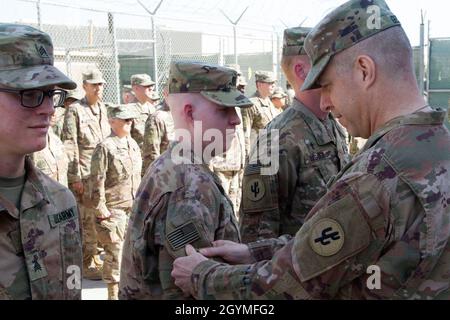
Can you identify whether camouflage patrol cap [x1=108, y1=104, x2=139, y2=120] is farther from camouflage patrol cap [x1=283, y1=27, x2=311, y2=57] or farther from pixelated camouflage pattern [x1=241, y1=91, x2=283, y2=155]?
pixelated camouflage pattern [x1=241, y1=91, x2=283, y2=155]

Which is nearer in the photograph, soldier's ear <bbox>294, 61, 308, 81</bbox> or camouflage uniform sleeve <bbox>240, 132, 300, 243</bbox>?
camouflage uniform sleeve <bbox>240, 132, 300, 243</bbox>

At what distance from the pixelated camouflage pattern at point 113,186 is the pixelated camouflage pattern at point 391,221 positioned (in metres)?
4.05

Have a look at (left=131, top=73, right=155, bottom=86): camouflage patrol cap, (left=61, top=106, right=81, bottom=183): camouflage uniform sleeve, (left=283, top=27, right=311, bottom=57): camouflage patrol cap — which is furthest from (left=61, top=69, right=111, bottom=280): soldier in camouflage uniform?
(left=283, top=27, right=311, bottom=57): camouflage patrol cap

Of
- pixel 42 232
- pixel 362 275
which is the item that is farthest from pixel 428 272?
pixel 42 232

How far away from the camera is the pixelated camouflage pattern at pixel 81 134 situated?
6688 millimetres

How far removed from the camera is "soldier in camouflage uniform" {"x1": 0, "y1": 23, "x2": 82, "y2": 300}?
6.05 feet

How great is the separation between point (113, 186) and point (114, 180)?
0.07 metres

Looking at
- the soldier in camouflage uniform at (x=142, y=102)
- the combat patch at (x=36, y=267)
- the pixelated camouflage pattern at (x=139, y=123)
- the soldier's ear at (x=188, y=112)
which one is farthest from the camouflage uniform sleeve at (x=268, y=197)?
the soldier in camouflage uniform at (x=142, y=102)

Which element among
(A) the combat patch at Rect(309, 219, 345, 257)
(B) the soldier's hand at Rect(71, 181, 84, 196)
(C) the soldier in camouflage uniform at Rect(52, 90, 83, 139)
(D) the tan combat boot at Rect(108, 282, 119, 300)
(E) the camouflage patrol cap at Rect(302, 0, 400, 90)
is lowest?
(D) the tan combat boot at Rect(108, 282, 119, 300)

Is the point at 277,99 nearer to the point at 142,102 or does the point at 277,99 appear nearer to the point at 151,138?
the point at 142,102

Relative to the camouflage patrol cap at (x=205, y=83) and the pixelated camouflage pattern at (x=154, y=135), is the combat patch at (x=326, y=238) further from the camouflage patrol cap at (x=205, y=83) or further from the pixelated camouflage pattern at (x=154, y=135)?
the pixelated camouflage pattern at (x=154, y=135)

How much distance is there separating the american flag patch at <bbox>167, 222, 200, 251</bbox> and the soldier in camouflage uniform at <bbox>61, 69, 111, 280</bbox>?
433 centimetres

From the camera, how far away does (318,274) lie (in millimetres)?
1628
